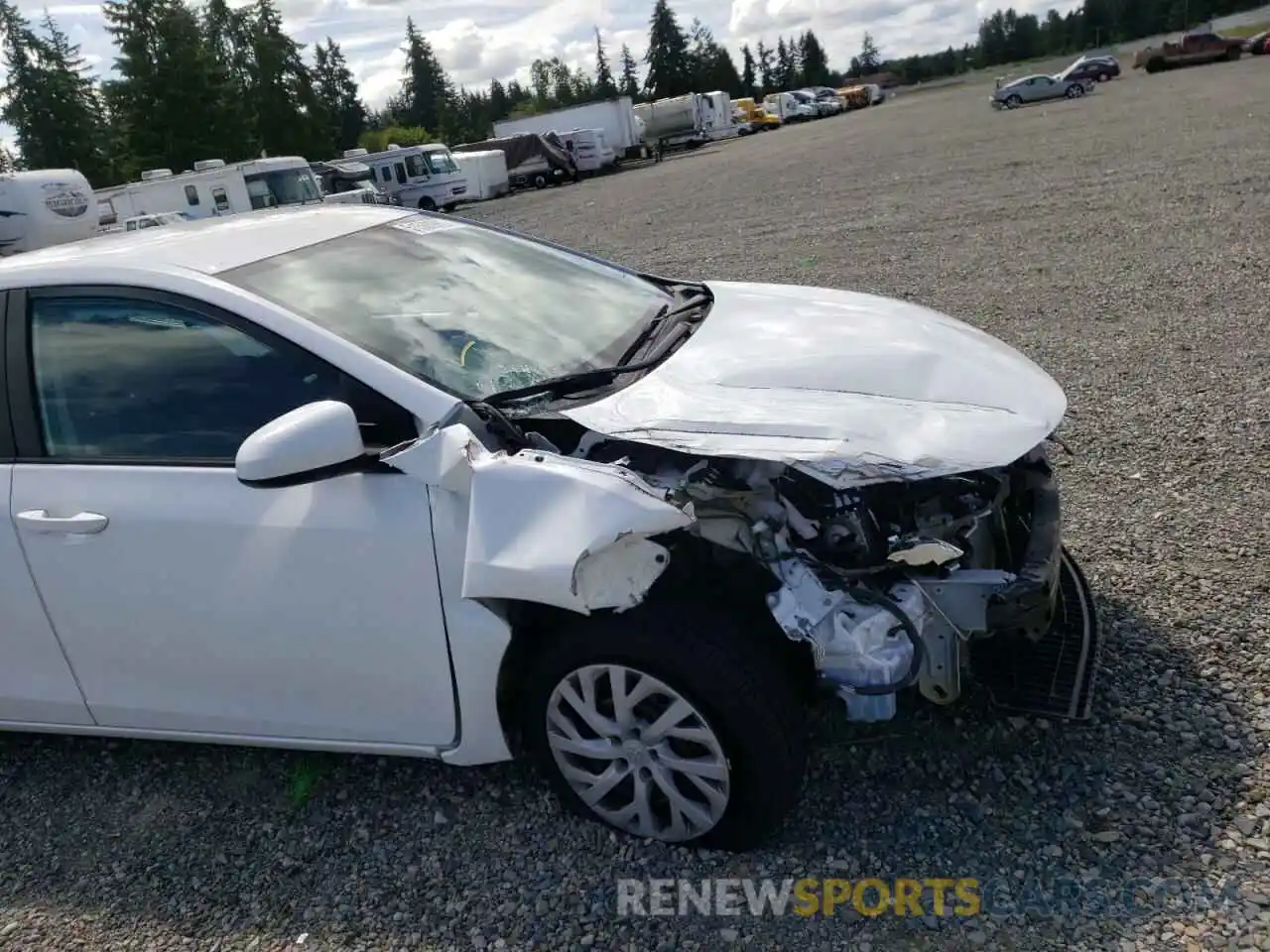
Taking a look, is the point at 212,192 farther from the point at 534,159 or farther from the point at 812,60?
the point at 812,60

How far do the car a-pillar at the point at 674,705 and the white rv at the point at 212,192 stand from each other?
78.0ft

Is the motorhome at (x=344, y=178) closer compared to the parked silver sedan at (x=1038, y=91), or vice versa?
the motorhome at (x=344, y=178)

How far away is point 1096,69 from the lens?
1797 inches

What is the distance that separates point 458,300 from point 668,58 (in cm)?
9148

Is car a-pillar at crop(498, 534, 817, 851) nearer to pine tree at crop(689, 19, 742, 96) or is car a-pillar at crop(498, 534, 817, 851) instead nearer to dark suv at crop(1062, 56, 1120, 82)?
dark suv at crop(1062, 56, 1120, 82)

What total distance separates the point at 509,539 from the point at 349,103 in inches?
3461

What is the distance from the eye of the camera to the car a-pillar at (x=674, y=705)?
2.49 m

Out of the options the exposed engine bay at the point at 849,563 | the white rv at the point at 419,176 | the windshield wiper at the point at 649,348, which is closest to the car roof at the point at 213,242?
the windshield wiper at the point at 649,348

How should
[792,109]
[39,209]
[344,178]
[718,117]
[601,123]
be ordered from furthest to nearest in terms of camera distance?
[792,109] → [718,117] → [601,123] → [344,178] → [39,209]

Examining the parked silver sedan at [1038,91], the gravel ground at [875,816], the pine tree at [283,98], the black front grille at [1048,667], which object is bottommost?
the gravel ground at [875,816]

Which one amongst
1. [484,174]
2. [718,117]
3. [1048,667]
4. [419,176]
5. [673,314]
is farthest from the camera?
[718,117]

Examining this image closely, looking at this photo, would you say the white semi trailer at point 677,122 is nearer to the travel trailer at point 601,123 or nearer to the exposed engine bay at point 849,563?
the travel trailer at point 601,123

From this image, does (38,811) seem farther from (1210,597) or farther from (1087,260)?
(1087,260)

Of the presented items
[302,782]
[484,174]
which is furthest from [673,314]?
A: [484,174]
